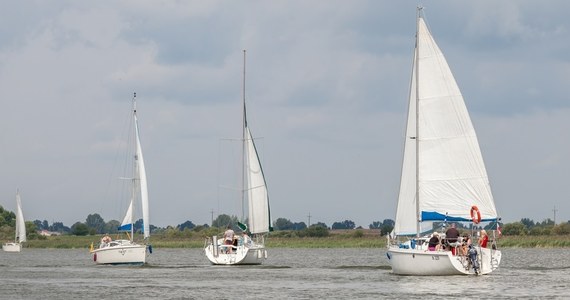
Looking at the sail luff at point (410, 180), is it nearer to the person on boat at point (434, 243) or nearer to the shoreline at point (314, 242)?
the person on boat at point (434, 243)

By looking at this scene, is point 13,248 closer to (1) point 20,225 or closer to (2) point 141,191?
(1) point 20,225

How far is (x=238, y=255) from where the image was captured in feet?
241

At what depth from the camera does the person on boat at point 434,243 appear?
2157 inches

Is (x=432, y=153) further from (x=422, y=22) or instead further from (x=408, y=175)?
(x=422, y=22)

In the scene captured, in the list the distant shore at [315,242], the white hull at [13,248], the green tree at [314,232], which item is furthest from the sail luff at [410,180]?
the green tree at [314,232]

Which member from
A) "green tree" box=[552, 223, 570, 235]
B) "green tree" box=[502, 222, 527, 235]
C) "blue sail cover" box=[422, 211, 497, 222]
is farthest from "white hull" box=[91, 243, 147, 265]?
"green tree" box=[552, 223, 570, 235]

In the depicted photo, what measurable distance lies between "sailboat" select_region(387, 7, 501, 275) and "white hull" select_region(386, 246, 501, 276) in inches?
2.3

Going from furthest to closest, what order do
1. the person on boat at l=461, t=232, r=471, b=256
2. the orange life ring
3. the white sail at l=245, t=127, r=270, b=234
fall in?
the white sail at l=245, t=127, r=270, b=234 → the orange life ring → the person on boat at l=461, t=232, r=471, b=256

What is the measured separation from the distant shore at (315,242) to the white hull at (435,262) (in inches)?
2377

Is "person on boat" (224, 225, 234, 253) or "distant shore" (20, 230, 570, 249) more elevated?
"distant shore" (20, 230, 570, 249)

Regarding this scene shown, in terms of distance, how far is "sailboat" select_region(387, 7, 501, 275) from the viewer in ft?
185

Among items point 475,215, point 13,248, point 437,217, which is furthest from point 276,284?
point 13,248

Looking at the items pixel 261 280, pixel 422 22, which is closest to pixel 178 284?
pixel 261 280

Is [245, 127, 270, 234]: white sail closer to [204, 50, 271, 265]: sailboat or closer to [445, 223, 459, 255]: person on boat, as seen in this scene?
[204, 50, 271, 265]: sailboat
